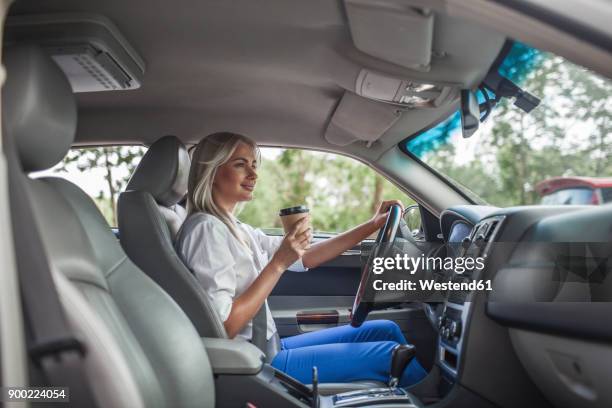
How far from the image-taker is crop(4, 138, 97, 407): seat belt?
0.96 meters

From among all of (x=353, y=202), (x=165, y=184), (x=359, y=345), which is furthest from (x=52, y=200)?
(x=353, y=202)

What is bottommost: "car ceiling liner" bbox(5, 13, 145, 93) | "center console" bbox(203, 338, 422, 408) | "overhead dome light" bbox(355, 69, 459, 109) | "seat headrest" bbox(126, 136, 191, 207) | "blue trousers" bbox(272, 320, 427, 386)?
"blue trousers" bbox(272, 320, 427, 386)

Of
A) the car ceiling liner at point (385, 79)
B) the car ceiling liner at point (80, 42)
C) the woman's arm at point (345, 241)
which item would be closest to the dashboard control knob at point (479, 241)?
A: the woman's arm at point (345, 241)

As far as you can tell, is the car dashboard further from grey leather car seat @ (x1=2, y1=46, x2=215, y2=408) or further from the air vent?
grey leather car seat @ (x1=2, y1=46, x2=215, y2=408)

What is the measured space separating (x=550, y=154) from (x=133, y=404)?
5.47 feet

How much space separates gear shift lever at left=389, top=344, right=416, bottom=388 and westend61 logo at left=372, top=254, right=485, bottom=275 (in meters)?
0.27

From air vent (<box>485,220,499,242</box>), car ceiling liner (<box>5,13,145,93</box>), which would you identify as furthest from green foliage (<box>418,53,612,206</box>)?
car ceiling liner (<box>5,13,145,93</box>)

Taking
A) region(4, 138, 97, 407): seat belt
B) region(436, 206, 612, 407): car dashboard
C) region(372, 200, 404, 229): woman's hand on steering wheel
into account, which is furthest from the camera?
region(372, 200, 404, 229): woman's hand on steering wheel

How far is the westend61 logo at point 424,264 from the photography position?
1.75 metres

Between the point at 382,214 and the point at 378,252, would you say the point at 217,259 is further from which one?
the point at 382,214

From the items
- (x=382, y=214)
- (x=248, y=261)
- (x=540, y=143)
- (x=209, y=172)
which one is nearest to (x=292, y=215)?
(x=248, y=261)

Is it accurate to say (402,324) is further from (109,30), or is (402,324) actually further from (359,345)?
(109,30)

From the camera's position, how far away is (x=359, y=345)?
196 centimetres

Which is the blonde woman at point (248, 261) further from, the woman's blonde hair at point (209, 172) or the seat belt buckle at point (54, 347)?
the seat belt buckle at point (54, 347)
